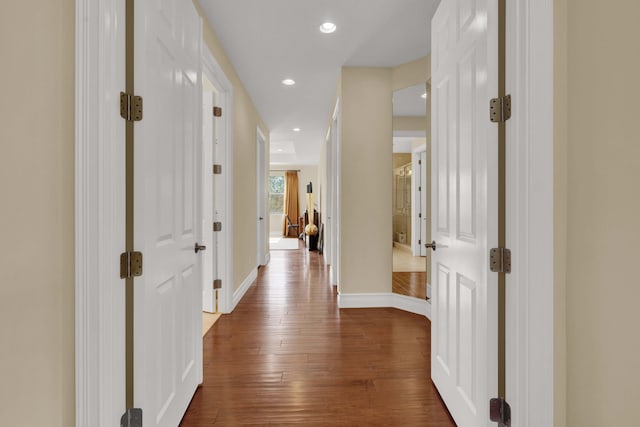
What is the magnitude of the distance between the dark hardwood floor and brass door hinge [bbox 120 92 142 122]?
2.95m

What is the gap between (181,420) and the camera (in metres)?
1.62

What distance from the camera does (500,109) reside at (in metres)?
1.20

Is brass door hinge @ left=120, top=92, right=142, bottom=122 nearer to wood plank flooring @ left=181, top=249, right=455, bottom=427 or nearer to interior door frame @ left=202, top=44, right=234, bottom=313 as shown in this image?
wood plank flooring @ left=181, top=249, right=455, bottom=427

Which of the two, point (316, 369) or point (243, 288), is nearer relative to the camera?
point (316, 369)

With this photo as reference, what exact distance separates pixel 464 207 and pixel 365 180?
2.02 metres

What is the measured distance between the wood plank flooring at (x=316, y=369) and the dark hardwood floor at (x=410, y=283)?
0.24m

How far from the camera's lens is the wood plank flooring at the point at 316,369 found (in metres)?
1.66
